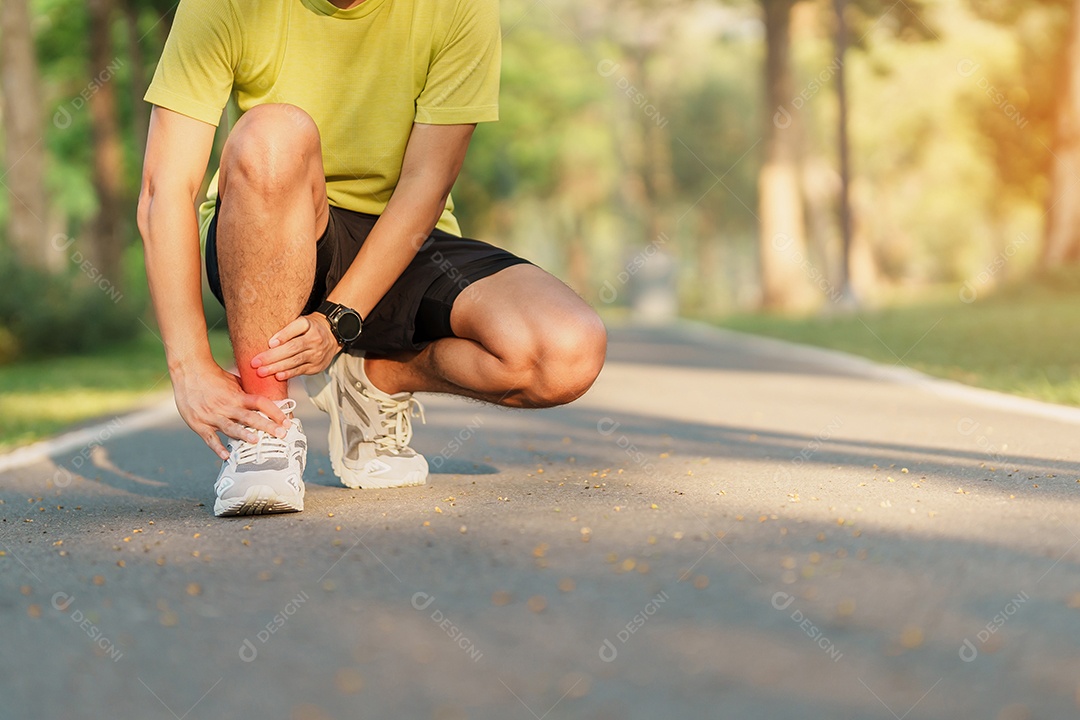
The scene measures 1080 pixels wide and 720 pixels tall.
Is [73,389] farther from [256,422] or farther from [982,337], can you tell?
[982,337]

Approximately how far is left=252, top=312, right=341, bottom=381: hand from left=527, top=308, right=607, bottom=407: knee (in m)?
0.66

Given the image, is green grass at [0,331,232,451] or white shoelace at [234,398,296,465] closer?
white shoelace at [234,398,296,465]

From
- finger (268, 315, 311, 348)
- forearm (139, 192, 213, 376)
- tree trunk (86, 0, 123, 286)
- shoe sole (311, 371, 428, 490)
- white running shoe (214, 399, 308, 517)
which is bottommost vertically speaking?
tree trunk (86, 0, 123, 286)

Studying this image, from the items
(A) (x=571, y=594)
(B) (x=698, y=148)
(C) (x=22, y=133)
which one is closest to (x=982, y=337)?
(A) (x=571, y=594)

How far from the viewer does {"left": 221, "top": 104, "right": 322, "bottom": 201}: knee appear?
3705mm

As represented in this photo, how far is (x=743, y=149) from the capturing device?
48062mm

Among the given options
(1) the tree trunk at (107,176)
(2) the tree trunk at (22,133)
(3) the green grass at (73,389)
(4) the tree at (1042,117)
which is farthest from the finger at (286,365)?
(4) the tree at (1042,117)

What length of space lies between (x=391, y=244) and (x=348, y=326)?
306 millimetres

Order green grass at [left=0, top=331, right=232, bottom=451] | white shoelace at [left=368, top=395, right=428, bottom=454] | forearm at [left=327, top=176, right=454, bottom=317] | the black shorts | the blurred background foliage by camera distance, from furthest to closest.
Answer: the blurred background foliage
green grass at [left=0, top=331, right=232, bottom=451]
white shoelace at [left=368, top=395, right=428, bottom=454]
the black shorts
forearm at [left=327, top=176, right=454, bottom=317]

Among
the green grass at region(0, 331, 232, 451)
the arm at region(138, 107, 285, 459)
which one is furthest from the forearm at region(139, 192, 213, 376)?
the green grass at region(0, 331, 232, 451)

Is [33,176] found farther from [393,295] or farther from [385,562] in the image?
[385,562]

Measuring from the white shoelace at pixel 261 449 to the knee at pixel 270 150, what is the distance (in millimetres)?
648

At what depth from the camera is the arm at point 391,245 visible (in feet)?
12.3

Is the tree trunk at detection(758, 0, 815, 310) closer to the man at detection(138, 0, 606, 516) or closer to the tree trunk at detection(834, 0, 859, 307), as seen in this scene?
the tree trunk at detection(834, 0, 859, 307)
